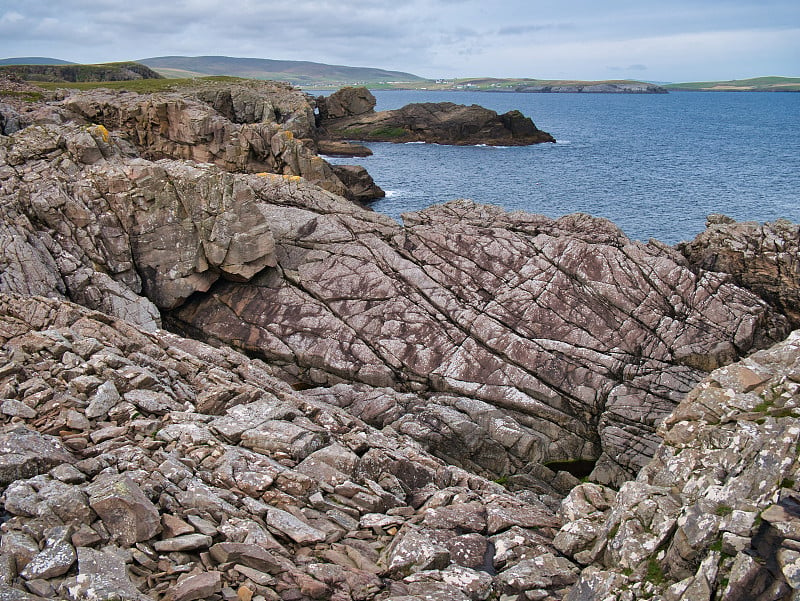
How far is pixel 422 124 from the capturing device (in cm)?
15688

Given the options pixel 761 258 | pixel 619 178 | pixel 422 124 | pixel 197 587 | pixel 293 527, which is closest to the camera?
pixel 197 587

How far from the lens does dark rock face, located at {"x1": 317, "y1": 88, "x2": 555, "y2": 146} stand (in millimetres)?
148875

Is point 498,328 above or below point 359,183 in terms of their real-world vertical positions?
below

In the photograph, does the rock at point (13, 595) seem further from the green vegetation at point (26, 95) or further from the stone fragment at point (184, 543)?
the green vegetation at point (26, 95)

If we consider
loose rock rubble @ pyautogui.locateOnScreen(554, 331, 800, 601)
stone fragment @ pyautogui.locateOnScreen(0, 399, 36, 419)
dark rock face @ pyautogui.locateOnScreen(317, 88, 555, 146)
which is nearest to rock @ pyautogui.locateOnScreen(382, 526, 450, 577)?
loose rock rubble @ pyautogui.locateOnScreen(554, 331, 800, 601)

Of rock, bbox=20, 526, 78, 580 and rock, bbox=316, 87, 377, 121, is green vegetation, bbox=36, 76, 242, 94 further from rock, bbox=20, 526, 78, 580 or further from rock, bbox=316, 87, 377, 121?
rock, bbox=20, 526, 78, 580

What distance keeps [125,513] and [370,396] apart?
59.0 ft

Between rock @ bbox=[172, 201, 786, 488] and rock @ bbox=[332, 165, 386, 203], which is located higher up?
rock @ bbox=[332, 165, 386, 203]

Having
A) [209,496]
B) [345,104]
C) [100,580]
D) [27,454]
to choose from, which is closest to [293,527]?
[209,496]

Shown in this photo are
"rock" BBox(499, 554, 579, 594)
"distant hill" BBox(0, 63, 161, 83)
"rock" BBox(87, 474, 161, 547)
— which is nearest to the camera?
"rock" BBox(87, 474, 161, 547)

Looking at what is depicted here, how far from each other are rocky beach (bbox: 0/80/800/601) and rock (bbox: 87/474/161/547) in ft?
0.15

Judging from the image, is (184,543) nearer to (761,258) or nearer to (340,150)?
(761,258)

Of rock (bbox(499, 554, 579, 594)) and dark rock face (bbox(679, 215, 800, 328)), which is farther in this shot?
dark rock face (bbox(679, 215, 800, 328))

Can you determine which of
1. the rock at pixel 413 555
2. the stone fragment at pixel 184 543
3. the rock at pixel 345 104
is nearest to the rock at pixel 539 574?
the rock at pixel 413 555
